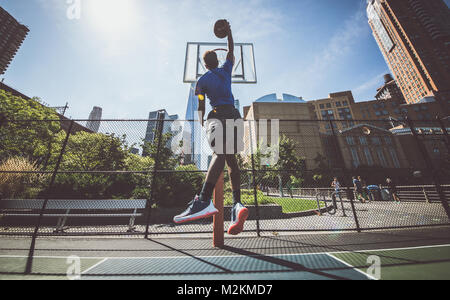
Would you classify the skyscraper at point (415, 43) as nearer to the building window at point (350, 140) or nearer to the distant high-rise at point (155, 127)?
the building window at point (350, 140)

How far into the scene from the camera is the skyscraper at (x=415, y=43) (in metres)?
56.8

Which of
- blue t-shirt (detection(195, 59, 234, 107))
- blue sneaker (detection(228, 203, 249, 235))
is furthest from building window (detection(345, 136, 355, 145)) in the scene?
blue sneaker (detection(228, 203, 249, 235))

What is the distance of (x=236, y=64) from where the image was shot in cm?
725

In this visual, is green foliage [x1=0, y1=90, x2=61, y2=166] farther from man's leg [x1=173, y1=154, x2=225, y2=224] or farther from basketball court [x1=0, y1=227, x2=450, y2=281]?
man's leg [x1=173, y1=154, x2=225, y2=224]

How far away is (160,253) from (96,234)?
8.93 ft

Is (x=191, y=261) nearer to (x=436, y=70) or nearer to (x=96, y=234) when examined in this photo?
(x=96, y=234)

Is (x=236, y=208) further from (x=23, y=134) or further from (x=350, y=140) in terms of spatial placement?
(x=350, y=140)

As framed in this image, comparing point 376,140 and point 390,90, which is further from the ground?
point 390,90

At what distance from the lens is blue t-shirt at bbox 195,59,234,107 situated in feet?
6.58

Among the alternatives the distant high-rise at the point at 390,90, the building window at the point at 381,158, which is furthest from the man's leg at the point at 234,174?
the distant high-rise at the point at 390,90

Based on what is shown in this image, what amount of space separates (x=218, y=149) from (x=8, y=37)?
70.6 meters

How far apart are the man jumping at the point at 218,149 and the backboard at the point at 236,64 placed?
16.7 ft

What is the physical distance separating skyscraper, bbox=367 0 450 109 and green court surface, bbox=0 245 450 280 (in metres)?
81.4

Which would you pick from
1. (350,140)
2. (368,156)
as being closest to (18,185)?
(350,140)
